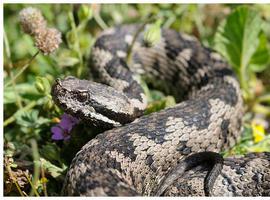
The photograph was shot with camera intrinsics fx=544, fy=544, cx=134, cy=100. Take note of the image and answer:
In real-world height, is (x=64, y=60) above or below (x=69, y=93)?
above

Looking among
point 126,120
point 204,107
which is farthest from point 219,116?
point 126,120

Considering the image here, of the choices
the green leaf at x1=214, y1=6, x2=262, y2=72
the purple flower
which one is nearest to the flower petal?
the purple flower

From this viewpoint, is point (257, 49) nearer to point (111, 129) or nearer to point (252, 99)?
point (252, 99)

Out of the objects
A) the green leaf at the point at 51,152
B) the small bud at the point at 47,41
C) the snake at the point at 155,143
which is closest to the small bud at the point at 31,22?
the small bud at the point at 47,41

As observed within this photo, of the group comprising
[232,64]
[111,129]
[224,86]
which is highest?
[232,64]

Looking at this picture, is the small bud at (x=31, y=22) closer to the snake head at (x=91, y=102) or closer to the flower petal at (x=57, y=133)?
the snake head at (x=91, y=102)

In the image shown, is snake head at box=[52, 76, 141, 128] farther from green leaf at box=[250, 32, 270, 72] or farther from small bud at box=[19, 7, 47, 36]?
green leaf at box=[250, 32, 270, 72]
